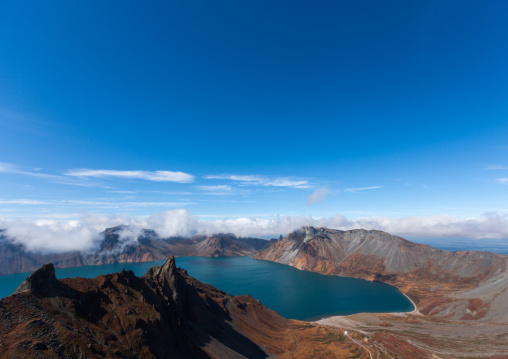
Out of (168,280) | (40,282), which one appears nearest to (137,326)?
(40,282)

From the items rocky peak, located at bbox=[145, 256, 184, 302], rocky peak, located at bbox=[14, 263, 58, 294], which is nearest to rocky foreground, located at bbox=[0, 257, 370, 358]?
rocky peak, located at bbox=[14, 263, 58, 294]

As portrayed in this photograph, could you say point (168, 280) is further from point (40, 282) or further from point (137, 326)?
point (40, 282)

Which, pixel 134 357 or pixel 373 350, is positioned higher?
pixel 134 357

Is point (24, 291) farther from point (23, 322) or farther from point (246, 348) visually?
point (246, 348)

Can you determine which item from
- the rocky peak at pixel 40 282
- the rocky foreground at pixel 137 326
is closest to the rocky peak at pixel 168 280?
the rocky foreground at pixel 137 326

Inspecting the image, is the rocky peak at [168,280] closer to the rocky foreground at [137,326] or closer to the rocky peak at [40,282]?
the rocky foreground at [137,326]

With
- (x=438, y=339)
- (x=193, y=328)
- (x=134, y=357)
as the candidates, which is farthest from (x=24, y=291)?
(x=438, y=339)

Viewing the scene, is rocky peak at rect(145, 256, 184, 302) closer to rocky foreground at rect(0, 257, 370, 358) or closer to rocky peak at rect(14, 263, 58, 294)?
rocky foreground at rect(0, 257, 370, 358)
